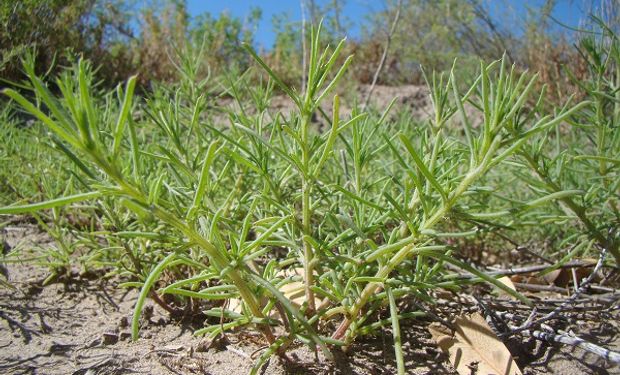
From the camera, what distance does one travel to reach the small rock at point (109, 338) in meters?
0.94

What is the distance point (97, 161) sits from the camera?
0.52 meters

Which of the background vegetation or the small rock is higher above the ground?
the background vegetation

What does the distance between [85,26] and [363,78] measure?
135 inches

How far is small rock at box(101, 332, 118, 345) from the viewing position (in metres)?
0.94

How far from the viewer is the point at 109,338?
0.95 m

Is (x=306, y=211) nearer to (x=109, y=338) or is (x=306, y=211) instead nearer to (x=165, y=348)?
(x=165, y=348)

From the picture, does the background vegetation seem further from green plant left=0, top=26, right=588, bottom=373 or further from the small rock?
the small rock

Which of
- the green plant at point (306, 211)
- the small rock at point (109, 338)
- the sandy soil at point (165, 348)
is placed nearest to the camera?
the green plant at point (306, 211)

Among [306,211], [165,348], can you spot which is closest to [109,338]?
[165,348]

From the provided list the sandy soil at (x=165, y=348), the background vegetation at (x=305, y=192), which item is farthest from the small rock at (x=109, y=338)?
the background vegetation at (x=305, y=192)

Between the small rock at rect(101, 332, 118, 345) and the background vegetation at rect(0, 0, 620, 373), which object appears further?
the small rock at rect(101, 332, 118, 345)

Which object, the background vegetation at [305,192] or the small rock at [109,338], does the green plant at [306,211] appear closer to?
the background vegetation at [305,192]

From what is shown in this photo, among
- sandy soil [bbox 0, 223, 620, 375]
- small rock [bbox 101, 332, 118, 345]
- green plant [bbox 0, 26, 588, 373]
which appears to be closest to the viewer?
green plant [bbox 0, 26, 588, 373]

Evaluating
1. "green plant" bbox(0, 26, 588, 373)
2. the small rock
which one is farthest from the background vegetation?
the small rock
